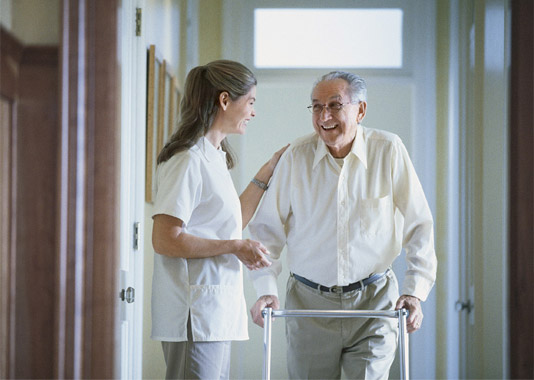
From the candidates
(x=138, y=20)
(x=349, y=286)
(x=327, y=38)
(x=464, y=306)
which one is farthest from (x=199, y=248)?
(x=327, y=38)

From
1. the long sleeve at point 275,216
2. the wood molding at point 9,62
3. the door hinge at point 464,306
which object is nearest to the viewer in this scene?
the wood molding at point 9,62

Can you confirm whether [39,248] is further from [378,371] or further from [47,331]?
[378,371]

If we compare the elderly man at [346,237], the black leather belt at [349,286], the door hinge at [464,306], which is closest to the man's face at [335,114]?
the elderly man at [346,237]

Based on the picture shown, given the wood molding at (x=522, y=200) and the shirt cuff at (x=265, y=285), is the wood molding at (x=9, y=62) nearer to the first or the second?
the shirt cuff at (x=265, y=285)

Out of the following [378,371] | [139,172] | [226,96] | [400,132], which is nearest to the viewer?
[226,96]

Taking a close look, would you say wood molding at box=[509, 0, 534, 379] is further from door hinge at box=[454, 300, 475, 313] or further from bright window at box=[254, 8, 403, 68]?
bright window at box=[254, 8, 403, 68]

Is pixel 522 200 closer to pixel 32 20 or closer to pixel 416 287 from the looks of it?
pixel 416 287

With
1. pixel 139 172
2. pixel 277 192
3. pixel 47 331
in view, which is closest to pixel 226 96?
pixel 277 192

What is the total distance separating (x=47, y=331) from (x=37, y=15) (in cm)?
65

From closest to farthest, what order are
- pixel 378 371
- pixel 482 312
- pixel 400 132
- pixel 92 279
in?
pixel 92 279 < pixel 378 371 < pixel 482 312 < pixel 400 132

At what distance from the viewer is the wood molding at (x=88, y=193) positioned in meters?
1.57

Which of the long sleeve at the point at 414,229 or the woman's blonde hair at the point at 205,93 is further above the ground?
the woman's blonde hair at the point at 205,93

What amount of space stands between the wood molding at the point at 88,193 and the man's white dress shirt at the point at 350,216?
91 centimetres

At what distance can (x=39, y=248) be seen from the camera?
1518 millimetres
